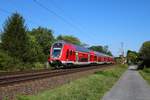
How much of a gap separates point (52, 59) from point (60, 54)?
1255 millimetres

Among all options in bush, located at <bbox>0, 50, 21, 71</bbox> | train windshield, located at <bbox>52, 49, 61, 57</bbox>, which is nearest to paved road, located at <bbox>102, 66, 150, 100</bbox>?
train windshield, located at <bbox>52, 49, 61, 57</bbox>

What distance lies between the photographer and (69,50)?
46.5 metres

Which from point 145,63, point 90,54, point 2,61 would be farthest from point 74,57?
point 145,63

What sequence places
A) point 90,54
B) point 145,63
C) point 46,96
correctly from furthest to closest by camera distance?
point 145,63 < point 90,54 < point 46,96

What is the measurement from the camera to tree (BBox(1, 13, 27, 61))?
51700 mm

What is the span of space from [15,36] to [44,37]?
5484 cm

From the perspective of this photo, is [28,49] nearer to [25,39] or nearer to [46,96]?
[25,39]

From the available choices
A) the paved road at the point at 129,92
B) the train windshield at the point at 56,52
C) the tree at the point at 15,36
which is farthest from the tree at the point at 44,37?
the paved road at the point at 129,92

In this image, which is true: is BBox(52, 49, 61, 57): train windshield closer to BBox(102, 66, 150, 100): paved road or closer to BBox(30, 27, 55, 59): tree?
BBox(102, 66, 150, 100): paved road

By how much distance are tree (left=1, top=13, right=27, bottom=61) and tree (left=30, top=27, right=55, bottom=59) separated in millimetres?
47444

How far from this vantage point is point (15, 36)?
178 feet

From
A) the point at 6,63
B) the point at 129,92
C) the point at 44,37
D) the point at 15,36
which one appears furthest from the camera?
the point at 44,37

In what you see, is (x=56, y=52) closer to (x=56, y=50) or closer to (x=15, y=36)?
(x=56, y=50)

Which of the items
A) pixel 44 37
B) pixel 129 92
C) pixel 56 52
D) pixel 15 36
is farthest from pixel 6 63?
pixel 44 37
